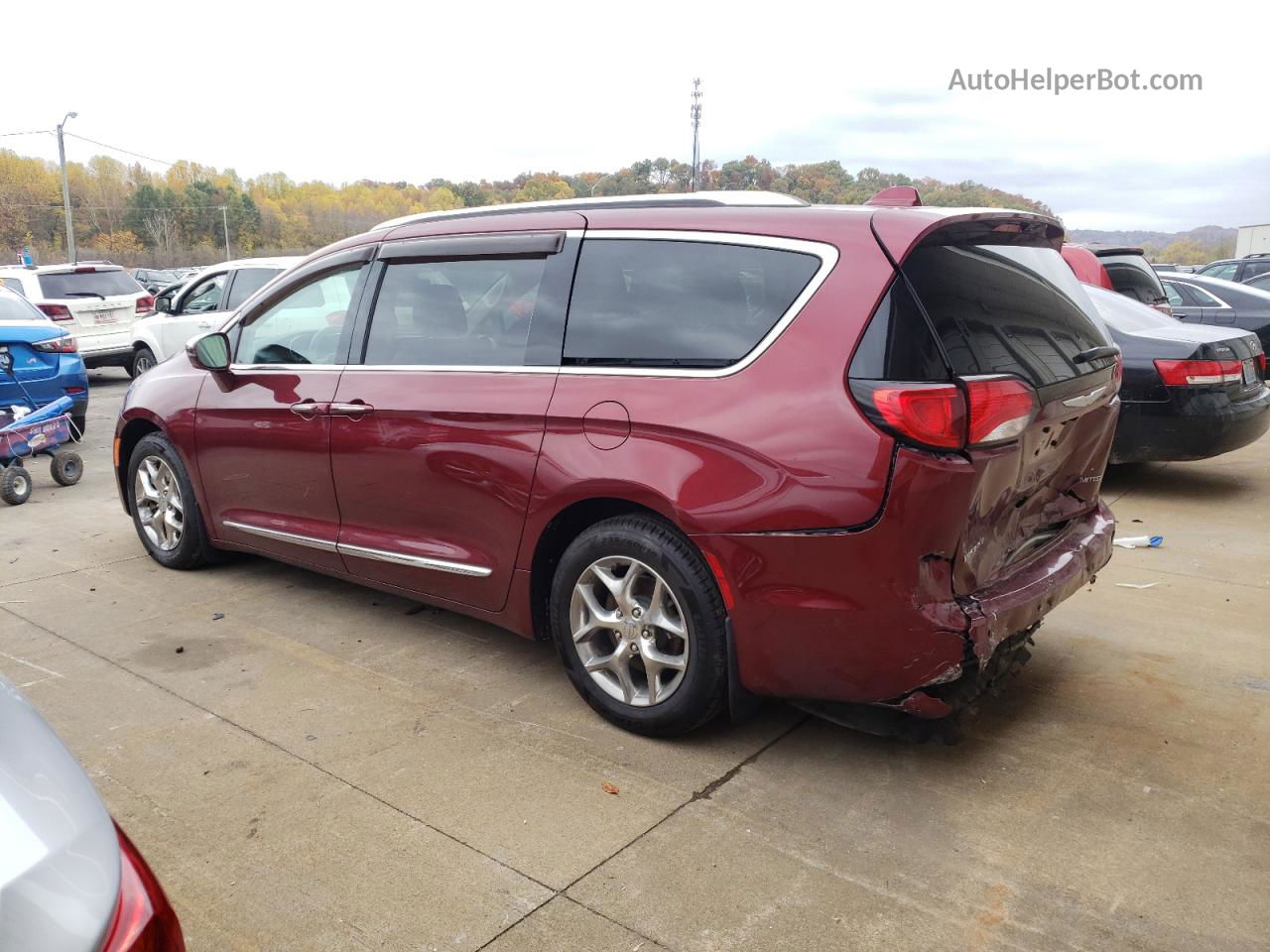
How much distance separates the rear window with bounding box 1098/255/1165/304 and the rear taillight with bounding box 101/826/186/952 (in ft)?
30.4

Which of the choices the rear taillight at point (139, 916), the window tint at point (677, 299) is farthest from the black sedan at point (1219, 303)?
the rear taillight at point (139, 916)

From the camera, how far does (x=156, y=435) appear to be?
5.29 m

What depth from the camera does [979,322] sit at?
121 inches

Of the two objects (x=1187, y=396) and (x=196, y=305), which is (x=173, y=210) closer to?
(x=196, y=305)

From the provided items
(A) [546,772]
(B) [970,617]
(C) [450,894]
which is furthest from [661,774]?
(B) [970,617]

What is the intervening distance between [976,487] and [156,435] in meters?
4.23

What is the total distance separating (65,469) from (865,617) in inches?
276

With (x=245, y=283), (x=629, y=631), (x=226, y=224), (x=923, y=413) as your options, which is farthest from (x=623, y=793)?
(x=226, y=224)

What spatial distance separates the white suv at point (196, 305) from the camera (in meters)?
11.7

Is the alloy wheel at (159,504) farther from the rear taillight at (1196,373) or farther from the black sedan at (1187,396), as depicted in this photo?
the rear taillight at (1196,373)

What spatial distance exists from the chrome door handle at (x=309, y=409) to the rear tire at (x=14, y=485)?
154 inches

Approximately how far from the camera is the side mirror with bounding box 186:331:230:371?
4762 millimetres

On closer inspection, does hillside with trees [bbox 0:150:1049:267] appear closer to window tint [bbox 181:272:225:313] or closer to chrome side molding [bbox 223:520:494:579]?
window tint [bbox 181:272:225:313]

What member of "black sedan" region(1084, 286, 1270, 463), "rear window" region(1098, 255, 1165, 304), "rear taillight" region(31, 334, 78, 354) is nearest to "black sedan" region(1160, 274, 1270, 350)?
"rear window" region(1098, 255, 1165, 304)
